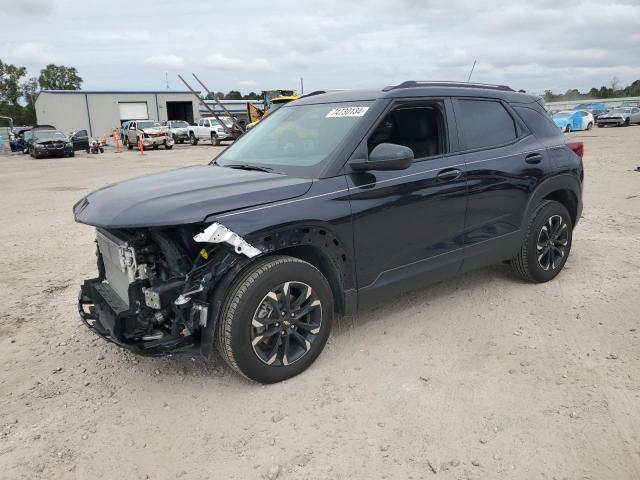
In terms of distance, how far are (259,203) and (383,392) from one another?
4.76 feet

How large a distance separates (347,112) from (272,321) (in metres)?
1.71

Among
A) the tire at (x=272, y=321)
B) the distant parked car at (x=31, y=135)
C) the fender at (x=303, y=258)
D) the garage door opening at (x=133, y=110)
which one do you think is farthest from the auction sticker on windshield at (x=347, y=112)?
the garage door opening at (x=133, y=110)

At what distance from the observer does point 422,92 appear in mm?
4035

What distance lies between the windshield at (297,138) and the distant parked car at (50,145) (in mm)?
27567

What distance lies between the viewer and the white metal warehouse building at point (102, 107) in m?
46.8

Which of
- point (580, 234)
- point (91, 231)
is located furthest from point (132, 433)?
point (580, 234)

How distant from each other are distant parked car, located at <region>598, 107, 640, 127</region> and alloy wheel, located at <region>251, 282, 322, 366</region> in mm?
40260

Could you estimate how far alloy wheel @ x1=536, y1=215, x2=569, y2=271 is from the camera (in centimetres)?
491

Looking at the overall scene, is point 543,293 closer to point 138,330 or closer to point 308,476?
point 308,476

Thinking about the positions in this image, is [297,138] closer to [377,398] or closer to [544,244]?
[377,398]

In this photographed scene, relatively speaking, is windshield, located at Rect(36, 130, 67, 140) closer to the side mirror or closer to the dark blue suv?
the dark blue suv

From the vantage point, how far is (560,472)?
2.53m

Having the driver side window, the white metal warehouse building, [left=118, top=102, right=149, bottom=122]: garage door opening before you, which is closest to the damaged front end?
the driver side window

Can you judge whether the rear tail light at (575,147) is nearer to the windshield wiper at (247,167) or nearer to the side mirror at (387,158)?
the side mirror at (387,158)
